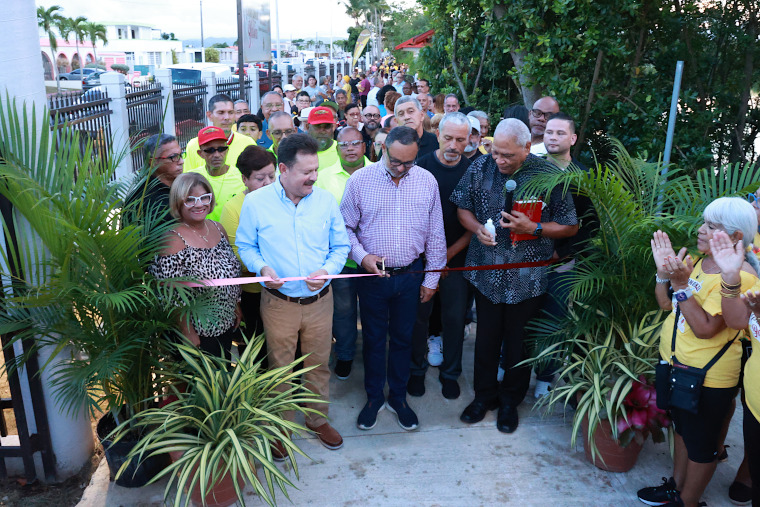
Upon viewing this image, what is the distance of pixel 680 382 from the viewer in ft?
10.3

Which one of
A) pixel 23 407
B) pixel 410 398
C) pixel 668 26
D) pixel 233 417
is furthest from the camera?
pixel 668 26

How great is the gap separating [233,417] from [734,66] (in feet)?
22.1

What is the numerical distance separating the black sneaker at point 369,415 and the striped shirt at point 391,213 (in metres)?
1.01

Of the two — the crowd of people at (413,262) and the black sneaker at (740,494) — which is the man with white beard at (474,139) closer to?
the crowd of people at (413,262)

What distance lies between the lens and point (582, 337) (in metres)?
4.20

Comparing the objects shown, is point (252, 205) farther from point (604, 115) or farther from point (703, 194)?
point (604, 115)

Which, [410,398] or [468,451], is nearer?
[468,451]

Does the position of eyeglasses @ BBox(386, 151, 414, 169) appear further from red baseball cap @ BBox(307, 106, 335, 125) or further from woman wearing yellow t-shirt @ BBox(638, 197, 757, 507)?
red baseball cap @ BBox(307, 106, 335, 125)

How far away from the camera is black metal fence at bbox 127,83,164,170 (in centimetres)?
1020

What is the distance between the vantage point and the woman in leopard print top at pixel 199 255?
3.46 metres

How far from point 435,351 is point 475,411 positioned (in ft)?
3.19

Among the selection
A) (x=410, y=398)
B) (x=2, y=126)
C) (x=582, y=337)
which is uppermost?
(x=2, y=126)

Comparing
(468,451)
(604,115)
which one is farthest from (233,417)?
(604,115)

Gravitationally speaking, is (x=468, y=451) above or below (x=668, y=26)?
below
